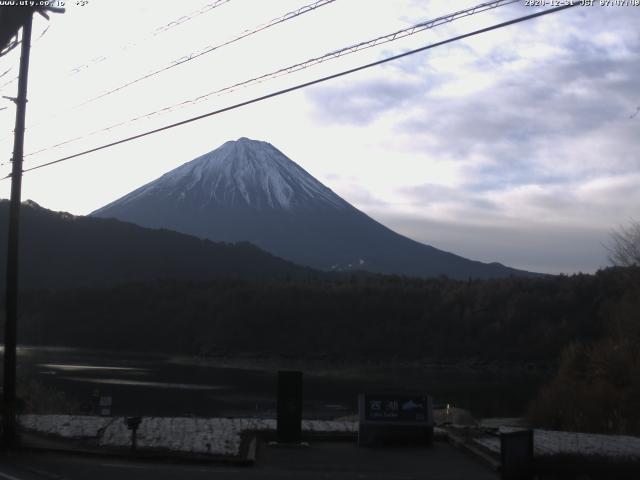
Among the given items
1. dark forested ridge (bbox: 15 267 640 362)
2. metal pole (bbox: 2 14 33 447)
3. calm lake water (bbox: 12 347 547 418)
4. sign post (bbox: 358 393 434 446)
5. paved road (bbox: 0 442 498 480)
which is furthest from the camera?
dark forested ridge (bbox: 15 267 640 362)

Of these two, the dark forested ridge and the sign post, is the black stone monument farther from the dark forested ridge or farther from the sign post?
the dark forested ridge

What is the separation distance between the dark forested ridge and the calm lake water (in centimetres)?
722

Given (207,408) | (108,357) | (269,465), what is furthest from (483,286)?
(269,465)

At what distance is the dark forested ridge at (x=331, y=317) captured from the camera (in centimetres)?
8619

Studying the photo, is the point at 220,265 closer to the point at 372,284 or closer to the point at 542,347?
the point at 372,284

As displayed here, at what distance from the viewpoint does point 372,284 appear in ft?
360

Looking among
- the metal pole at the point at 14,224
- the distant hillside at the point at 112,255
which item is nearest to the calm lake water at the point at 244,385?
the metal pole at the point at 14,224

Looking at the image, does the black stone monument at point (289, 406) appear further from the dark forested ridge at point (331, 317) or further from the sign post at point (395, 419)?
the dark forested ridge at point (331, 317)

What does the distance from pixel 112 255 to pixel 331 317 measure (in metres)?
46.6

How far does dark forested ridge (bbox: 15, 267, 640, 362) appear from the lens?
8619 centimetres

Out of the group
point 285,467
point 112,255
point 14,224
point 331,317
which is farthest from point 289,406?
point 112,255

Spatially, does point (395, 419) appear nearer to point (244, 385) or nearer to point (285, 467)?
point (285, 467)

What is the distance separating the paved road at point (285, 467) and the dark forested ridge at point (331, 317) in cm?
6598

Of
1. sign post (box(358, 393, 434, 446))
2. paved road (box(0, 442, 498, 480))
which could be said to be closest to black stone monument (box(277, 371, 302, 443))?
paved road (box(0, 442, 498, 480))
